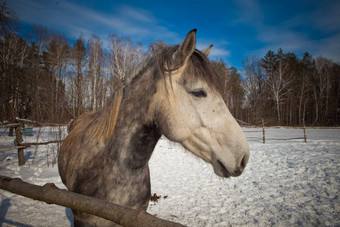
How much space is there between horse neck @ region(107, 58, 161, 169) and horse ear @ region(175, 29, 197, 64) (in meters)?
0.29

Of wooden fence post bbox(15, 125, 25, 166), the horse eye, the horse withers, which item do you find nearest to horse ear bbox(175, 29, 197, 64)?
the horse withers

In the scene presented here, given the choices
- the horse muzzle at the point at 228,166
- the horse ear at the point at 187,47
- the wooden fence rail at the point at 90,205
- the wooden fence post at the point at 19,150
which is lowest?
the wooden fence post at the point at 19,150

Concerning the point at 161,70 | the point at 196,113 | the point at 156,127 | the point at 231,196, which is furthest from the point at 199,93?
the point at 231,196

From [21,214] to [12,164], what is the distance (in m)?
4.48

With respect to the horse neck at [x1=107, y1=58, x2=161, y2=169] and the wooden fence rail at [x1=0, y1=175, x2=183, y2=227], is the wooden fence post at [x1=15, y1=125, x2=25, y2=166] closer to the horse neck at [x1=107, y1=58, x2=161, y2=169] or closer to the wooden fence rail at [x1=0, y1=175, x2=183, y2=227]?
the wooden fence rail at [x1=0, y1=175, x2=183, y2=227]

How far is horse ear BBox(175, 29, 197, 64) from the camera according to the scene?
133cm

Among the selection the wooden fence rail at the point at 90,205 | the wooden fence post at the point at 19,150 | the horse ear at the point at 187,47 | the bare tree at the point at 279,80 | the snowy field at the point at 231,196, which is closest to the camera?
the wooden fence rail at the point at 90,205

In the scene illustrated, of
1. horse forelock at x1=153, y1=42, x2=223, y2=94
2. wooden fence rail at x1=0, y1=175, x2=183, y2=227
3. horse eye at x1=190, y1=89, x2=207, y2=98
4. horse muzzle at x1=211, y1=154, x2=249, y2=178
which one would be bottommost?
wooden fence rail at x1=0, y1=175, x2=183, y2=227

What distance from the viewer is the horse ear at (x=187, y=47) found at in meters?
1.33

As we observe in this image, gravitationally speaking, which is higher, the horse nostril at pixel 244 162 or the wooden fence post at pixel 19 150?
the horse nostril at pixel 244 162

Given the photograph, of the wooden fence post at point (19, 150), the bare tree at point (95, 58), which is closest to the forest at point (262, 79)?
the bare tree at point (95, 58)

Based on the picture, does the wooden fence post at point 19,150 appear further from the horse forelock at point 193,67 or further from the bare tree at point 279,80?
the bare tree at point 279,80

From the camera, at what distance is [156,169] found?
6938 mm

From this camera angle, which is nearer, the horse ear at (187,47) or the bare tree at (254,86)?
the horse ear at (187,47)
